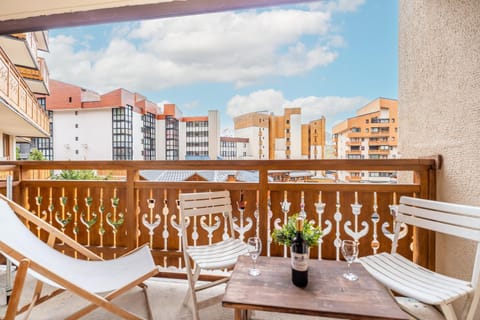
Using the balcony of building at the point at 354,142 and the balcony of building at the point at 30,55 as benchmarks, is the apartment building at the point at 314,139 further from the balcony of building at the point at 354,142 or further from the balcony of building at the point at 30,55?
the balcony of building at the point at 30,55

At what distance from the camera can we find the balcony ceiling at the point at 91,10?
2158 mm

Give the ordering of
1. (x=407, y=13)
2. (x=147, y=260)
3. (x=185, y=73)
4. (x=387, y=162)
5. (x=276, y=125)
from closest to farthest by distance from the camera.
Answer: (x=147, y=260) → (x=387, y=162) → (x=407, y=13) → (x=276, y=125) → (x=185, y=73)

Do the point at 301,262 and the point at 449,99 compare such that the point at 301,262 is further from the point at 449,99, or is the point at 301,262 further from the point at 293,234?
the point at 449,99

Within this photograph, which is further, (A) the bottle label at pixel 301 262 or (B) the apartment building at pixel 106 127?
(B) the apartment building at pixel 106 127

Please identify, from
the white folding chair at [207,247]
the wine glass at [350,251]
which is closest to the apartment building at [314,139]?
the white folding chair at [207,247]

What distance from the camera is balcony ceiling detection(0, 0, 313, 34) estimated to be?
7.08 feet

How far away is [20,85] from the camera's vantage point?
7.20 meters

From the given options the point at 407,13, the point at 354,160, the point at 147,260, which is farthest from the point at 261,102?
the point at 147,260

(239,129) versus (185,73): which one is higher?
(185,73)

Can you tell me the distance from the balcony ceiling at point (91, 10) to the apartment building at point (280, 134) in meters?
1.46

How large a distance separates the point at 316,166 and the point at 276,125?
1495mm

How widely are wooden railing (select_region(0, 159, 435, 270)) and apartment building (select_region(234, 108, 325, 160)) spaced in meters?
0.61

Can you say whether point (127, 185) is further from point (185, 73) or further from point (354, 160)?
point (185, 73)

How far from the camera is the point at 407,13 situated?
102 inches
